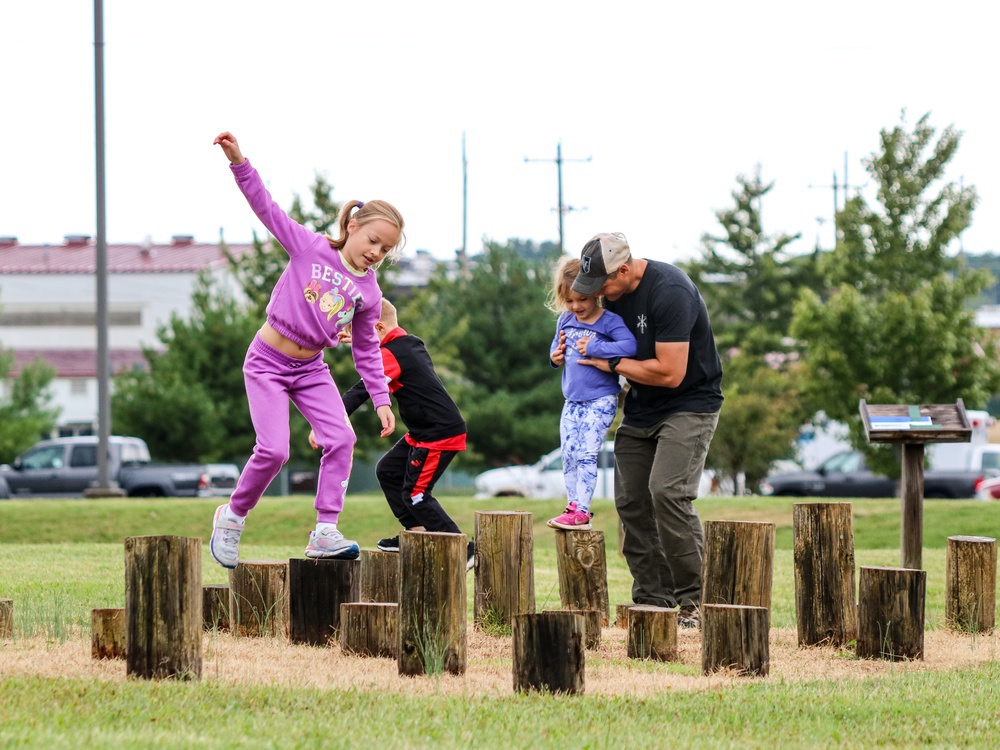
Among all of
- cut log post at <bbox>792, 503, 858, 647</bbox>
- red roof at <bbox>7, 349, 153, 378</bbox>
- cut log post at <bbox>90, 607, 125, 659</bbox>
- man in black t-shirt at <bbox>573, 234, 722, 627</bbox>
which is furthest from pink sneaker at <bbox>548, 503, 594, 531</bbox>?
red roof at <bbox>7, 349, 153, 378</bbox>

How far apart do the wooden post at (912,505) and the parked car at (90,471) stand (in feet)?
67.8

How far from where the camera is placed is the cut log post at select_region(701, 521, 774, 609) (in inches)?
250

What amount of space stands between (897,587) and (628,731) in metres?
2.27

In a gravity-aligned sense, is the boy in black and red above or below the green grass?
above

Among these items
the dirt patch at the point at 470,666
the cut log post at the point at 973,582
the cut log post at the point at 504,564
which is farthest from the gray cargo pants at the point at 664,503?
the cut log post at the point at 973,582

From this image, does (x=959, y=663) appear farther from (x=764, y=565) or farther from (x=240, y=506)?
(x=240, y=506)

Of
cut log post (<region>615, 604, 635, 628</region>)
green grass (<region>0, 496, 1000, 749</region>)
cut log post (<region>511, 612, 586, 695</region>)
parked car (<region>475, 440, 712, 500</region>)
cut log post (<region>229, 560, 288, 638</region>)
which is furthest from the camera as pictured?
parked car (<region>475, 440, 712, 500</region>)

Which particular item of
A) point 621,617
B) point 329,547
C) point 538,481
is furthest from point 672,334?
point 538,481

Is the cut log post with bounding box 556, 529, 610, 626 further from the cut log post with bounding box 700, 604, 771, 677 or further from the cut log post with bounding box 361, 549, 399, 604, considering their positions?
the cut log post with bounding box 700, 604, 771, 677

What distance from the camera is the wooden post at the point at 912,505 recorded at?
852 cm

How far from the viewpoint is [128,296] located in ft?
195

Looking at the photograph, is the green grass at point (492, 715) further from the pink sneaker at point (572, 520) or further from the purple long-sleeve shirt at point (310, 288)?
the purple long-sleeve shirt at point (310, 288)

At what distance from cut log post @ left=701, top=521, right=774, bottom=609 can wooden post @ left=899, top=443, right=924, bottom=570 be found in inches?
98.7

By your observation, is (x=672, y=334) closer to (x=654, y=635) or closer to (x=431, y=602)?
(x=654, y=635)
